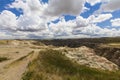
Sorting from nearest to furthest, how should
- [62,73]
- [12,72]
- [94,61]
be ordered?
[62,73], [12,72], [94,61]

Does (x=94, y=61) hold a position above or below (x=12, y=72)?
below

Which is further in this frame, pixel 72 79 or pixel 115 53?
pixel 115 53

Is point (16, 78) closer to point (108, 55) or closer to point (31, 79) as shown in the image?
point (31, 79)

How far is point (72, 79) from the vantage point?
1848 cm

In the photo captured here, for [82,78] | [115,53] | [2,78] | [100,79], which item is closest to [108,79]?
[100,79]

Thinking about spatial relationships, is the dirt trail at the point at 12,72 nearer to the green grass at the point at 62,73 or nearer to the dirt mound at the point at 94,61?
the green grass at the point at 62,73

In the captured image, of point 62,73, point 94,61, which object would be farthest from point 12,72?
point 94,61

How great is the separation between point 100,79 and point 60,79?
4.55 metres

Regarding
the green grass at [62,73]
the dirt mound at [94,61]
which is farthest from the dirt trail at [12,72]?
the dirt mound at [94,61]

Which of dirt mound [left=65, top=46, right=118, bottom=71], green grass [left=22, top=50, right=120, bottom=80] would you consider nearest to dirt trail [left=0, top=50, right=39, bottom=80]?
green grass [left=22, top=50, right=120, bottom=80]

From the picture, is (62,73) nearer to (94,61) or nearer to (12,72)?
(12,72)

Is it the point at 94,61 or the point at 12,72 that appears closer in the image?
the point at 12,72

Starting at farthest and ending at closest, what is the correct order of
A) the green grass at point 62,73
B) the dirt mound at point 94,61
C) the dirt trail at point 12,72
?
the dirt mound at point 94,61 < the dirt trail at point 12,72 < the green grass at point 62,73

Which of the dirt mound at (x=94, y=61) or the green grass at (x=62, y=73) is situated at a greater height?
the green grass at (x=62, y=73)
